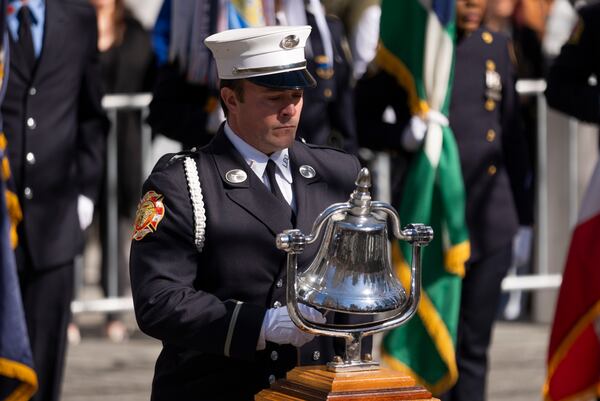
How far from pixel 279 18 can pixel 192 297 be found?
3.32 metres

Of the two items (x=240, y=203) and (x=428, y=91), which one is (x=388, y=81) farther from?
(x=240, y=203)

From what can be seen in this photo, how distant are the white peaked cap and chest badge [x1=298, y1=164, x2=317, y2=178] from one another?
0.26 metres

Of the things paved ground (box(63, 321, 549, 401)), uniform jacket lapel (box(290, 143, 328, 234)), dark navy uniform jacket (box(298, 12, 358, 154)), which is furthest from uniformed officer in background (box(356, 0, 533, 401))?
uniform jacket lapel (box(290, 143, 328, 234))

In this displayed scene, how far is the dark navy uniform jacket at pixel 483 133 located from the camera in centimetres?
754

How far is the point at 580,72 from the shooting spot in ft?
24.6

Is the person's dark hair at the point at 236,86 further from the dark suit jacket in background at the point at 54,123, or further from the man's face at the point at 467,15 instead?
the man's face at the point at 467,15

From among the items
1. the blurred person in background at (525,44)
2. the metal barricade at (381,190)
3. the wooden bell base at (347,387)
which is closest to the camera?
the wooden bell base at (347,387)

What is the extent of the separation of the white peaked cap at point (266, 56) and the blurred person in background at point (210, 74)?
2.76 m

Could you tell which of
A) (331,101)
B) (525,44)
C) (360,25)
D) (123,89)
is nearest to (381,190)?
(525,44)

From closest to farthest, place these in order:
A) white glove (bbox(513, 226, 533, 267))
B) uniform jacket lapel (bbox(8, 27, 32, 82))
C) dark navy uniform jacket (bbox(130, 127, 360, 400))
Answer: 1. dark navy uniform jacket (bbox(130, 127, 360, 400))
2. uniform jacket lapel (bbox(8, 27, 32, 82))
3. white glove (bbox(513, 226, 533, 267))

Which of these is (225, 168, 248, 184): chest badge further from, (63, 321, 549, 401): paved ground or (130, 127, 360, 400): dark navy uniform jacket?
(63, 321, 549, 401): paved ground

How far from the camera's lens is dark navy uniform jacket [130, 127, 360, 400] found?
433cm

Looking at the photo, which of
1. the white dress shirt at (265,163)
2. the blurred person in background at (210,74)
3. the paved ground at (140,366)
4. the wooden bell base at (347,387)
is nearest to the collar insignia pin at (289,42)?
the white dress shirt at (265,163)

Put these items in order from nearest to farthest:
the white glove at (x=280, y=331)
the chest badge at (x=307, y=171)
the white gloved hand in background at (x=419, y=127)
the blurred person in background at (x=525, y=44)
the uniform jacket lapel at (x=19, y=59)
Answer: the white glove at (x=280, y=331) < the chest badge at (x=307, y=171) < the uniform jacket lapel at (x=19, y=59) < the white gloved hand in background at (x=419, y=127) < the blurred person in background at (x=525, y=44)
